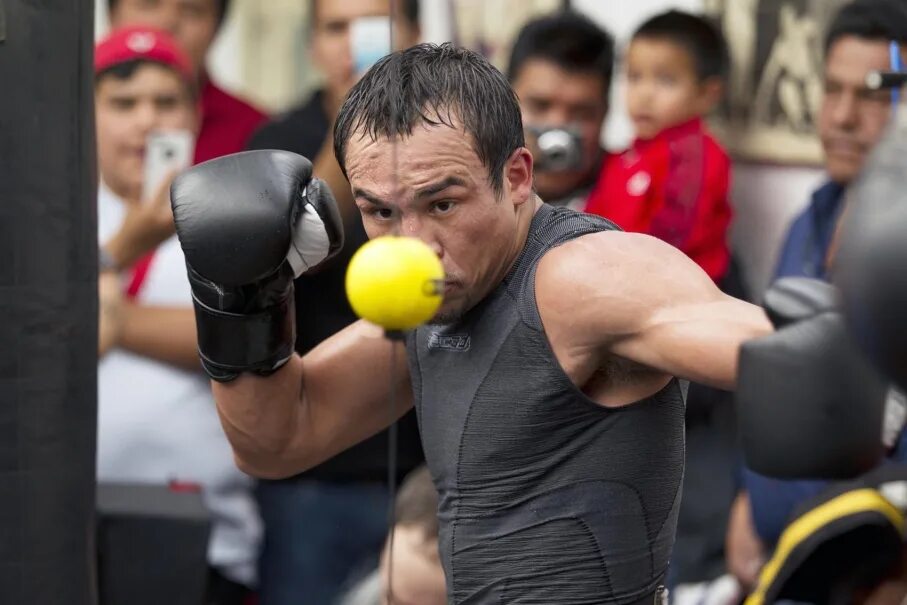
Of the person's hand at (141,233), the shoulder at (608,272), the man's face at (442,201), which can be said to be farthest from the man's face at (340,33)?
the shoulder at (608,272)

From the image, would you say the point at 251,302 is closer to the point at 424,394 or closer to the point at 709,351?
the point at 424,394

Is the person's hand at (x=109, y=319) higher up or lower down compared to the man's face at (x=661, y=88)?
lower down

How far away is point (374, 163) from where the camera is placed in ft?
7.34

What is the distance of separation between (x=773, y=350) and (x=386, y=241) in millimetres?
490

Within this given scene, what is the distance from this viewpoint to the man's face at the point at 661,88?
3.53m

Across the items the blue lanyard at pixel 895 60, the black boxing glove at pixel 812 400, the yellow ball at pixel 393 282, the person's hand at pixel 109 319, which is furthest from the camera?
the person's hand at pixel 109 319

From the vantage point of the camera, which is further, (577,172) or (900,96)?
(577,172)

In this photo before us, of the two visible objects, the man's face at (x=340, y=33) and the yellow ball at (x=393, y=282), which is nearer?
the yellow ball at (x=393, y=282)

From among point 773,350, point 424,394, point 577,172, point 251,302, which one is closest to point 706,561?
point 577,172

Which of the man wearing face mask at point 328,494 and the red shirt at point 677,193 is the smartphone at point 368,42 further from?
the red shirt at point 677,193

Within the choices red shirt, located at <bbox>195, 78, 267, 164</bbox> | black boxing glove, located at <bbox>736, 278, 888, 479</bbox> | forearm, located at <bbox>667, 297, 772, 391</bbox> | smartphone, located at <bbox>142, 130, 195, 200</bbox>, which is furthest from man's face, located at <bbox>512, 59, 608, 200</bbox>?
black boxing glove, located at <bbox>736, 278, 888, 479</bbox>

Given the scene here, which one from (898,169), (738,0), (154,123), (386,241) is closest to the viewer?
(898,169)

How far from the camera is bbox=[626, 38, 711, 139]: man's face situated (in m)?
3.53

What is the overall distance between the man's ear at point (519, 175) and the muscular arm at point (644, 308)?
5.2 inches
